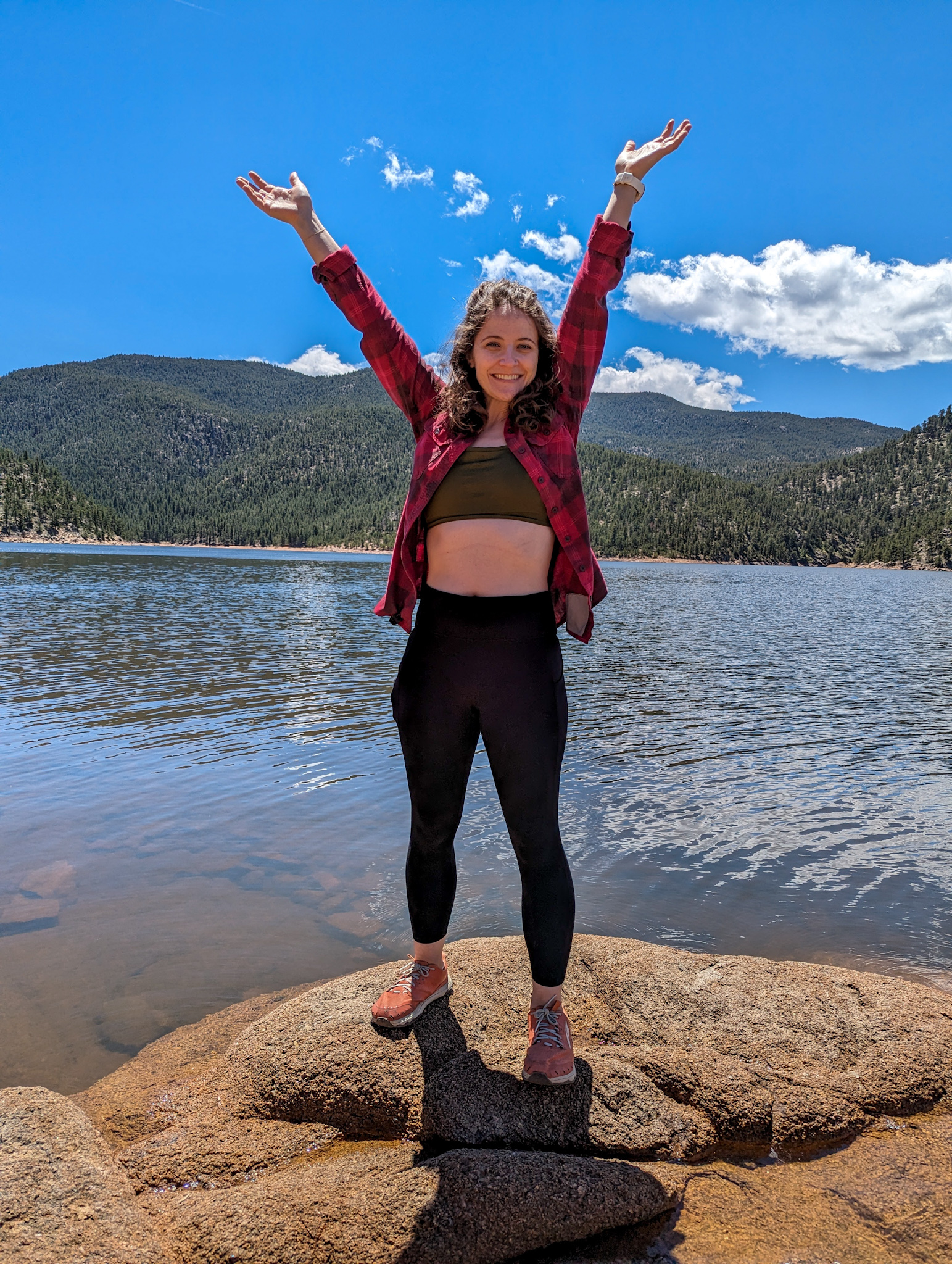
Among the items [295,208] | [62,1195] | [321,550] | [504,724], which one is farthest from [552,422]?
[321,550]

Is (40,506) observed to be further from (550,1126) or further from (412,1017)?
(550,1126)

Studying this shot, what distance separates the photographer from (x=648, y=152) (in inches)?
113

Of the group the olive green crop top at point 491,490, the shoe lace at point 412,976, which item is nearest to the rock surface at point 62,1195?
the shoe lace at point 412,976

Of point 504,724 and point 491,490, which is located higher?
point 491,490

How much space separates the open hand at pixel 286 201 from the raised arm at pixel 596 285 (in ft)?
3.70

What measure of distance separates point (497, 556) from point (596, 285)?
1.09 metres

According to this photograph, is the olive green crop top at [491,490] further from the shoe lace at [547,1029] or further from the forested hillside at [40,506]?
the forested hillside at [40,506]

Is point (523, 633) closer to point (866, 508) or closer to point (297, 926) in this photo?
point (297, 926)

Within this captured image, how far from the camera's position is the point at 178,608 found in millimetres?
25359

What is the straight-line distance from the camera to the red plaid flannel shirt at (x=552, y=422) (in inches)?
105

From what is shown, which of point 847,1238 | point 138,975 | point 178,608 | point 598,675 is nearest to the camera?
point 847,1238

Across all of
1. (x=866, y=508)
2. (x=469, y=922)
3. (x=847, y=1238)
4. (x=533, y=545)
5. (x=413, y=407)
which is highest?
(x=866, y=508)

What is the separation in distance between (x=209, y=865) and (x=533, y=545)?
4044 mm

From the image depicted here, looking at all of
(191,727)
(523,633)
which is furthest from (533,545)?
(191,727)
